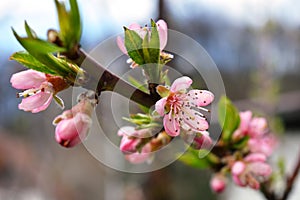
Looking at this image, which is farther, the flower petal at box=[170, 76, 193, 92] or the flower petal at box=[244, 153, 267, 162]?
the flower petal at box=[244, 153, 267, 162]

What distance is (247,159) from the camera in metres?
0.53

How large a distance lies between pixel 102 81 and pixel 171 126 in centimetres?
8

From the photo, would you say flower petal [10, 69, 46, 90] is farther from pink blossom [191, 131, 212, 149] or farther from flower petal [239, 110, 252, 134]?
flower petal [239, 110, 252, 134]

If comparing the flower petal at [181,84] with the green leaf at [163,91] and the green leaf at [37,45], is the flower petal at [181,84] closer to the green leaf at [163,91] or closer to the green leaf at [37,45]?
the green leaf at [163,91]

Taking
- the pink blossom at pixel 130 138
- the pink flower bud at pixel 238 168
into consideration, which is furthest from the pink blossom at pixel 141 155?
the pink flower bud at pixel 238 168

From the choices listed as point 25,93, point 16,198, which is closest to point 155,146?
point 25,93

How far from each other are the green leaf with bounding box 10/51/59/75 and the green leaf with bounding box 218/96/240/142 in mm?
253

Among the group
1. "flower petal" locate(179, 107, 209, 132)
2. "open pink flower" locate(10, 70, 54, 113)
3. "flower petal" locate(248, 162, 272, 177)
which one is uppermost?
"open pink flower" locate(10, 70, 54, 113)

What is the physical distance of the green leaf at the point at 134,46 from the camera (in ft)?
1.13

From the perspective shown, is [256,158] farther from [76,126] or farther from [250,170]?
[76,126]

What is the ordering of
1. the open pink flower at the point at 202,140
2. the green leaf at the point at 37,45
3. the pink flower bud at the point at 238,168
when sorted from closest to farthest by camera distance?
the green leaf at the point at 37,45 → the open pink flower at the point at 202,140 → the pink flower bud at the point at 238,168

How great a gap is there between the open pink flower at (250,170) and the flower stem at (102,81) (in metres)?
0.21

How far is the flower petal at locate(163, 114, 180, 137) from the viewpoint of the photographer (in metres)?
0.35

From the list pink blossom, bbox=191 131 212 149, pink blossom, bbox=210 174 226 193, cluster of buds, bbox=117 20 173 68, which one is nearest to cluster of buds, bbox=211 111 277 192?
pink blossom, bbox=210 174 226 193
